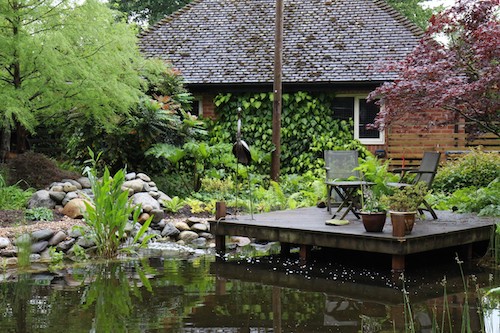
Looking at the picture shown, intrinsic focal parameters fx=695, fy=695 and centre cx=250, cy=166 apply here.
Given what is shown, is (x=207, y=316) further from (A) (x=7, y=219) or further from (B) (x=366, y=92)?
(B) (x=366, y=92)

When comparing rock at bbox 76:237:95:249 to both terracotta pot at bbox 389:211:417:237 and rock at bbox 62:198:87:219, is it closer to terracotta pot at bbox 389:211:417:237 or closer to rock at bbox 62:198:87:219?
rock at bbox 62:198:87:219

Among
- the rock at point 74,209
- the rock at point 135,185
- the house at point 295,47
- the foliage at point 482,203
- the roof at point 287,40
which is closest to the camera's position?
the foliage at point 482,203

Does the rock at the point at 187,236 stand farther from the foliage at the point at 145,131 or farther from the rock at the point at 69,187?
the foliage at the point at 145,131

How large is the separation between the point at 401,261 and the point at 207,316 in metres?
2.86

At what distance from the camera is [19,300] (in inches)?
249

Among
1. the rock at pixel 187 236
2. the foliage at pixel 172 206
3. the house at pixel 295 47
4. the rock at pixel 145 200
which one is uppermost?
the house at pixel 295 47

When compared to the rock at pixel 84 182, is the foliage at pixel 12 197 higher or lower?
lower

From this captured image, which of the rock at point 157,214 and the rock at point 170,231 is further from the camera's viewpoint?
the rock at point 157,214

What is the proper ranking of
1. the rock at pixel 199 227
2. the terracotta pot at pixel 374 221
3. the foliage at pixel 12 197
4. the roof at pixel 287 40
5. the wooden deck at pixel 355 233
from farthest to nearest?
1. the roof at pixel 287 40
2. the rock at pixel 199 227
3. the foliage at pixel 12 197
4. the terracotta pot at pixel 374 221
5. the wooden deck at pixel 355 233

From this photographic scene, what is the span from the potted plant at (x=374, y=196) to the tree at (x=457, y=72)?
114 centimetres

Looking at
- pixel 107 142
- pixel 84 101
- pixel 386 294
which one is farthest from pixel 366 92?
pixel 386 294

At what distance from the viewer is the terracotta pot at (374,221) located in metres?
7.93

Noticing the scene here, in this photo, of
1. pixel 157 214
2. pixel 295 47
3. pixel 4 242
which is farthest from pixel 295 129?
pixel 4 242

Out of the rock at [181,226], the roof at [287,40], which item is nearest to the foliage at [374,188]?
the rock at [181,226]
